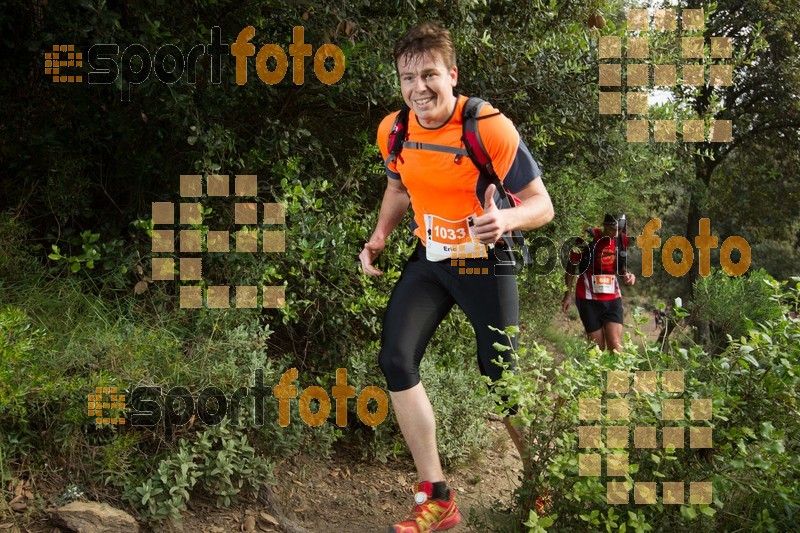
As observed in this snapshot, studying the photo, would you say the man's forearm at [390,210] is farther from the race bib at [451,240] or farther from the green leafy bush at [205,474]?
the green leafy bush at [205,474]

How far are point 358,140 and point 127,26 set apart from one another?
6.02 ft

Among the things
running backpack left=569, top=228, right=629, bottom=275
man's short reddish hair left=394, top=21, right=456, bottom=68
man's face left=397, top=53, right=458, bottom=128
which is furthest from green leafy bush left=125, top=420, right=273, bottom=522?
running backpack left=569, top=228, right=629, bottom=275

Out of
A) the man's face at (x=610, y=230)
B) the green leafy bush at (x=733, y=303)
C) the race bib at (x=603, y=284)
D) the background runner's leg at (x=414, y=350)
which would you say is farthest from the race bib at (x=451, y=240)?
the man's face at (x=610, y=230)

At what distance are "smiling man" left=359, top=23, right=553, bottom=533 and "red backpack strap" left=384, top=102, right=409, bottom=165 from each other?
0.02m

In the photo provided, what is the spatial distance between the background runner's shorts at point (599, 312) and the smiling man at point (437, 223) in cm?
432

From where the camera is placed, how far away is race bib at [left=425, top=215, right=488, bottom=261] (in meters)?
3.94

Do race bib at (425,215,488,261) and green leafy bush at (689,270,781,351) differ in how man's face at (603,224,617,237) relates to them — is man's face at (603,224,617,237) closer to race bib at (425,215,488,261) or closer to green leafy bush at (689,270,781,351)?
green leafy bush at (689,270,781,351)

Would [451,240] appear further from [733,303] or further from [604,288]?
[733,303]

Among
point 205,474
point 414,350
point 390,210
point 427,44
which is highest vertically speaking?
point 427,44

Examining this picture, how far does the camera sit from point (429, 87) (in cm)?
382

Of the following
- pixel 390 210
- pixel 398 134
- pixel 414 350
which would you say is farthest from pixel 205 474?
pixel 398 134

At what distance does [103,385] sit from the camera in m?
4.18

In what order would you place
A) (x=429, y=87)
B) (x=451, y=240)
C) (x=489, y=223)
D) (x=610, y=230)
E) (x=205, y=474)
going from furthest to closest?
(x=610, y=230)
(x=205, y=474)
(x=451, y=240)
(x=429, y=87)
(x=489, y=223)

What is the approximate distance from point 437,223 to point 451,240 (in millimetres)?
120
